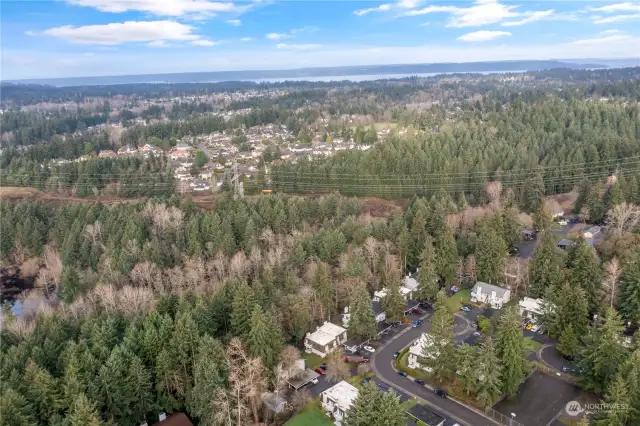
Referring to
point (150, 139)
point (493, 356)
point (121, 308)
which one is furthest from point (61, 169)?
point (493, 356)

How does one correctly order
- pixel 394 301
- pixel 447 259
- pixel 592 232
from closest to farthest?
1. pixel 394 301
2. pixel 447 259
3. pixel 592 232

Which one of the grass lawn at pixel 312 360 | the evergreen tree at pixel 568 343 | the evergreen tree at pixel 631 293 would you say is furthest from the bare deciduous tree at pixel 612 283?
the grass lawn at pixel 312 360

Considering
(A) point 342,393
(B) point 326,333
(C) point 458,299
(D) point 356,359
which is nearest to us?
(A) point 342,393

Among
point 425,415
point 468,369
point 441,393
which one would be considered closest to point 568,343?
point 468,369

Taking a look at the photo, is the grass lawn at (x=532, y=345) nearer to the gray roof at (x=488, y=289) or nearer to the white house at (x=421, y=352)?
the gray roof at (x=488, y=289)

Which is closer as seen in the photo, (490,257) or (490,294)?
(490,294)

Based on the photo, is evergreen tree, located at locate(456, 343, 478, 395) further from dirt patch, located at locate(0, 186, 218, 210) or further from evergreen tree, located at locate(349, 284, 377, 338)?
dirt patch, located at locate(0, 186, 218, 210)

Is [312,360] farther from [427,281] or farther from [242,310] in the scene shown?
[427,281]
